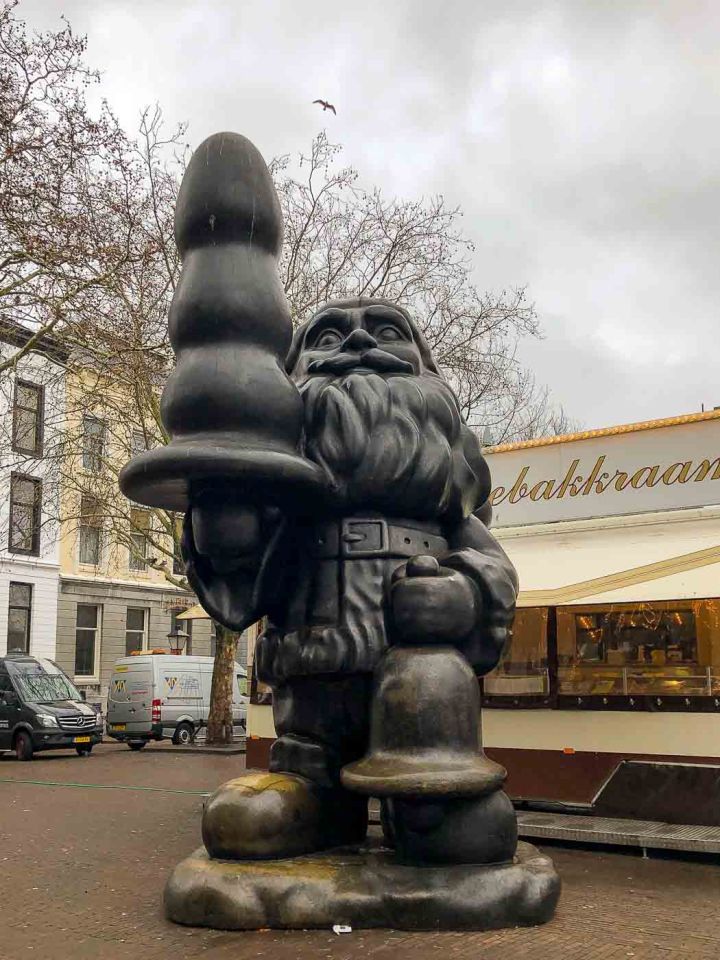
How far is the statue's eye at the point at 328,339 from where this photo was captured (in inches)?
192

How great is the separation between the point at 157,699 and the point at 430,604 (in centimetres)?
1690

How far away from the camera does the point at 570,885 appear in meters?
5.66

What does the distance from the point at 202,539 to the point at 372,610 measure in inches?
31.8

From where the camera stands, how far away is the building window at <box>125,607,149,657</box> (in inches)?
1202

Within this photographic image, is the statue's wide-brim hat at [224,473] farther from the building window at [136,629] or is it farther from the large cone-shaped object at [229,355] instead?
the building window at [136,629]

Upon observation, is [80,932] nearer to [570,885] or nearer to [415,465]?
[415,465]

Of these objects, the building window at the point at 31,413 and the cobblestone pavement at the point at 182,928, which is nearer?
the cobblestone pavement at the point at 182,928

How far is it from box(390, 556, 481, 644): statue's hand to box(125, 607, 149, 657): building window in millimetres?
27373

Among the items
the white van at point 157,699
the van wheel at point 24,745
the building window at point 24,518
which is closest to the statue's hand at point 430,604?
the van wheel at point 24,745

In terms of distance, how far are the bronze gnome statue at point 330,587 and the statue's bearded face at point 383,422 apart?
10 millimetres

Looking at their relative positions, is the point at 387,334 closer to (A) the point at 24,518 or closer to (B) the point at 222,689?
(B) the point at 222,689

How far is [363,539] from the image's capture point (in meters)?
4.44

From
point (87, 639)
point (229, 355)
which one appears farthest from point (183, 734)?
point (229, 355)

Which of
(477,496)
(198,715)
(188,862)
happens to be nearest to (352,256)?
(198,715)
